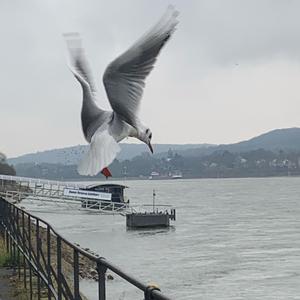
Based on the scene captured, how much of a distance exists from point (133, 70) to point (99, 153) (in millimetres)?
274

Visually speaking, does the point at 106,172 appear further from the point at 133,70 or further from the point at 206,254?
the point at 206,254

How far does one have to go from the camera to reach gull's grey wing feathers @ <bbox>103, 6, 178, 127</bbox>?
188 cm

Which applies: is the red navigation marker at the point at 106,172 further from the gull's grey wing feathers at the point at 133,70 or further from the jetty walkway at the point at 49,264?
the jetty walkway at the point at 49,264

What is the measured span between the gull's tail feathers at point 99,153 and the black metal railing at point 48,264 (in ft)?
1.64

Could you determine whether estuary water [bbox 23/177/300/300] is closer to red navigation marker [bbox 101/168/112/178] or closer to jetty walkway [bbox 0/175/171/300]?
jetty walkway [bbox 0/175/171/300]

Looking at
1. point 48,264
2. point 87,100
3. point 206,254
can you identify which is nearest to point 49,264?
point 48,264

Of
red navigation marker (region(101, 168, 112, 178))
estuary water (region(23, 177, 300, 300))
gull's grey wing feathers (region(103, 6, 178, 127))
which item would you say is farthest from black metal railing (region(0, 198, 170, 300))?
estuary water (region(23, 177, 300, 300))

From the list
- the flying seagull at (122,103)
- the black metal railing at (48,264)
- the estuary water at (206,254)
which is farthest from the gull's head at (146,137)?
the estuary water at (206,254)

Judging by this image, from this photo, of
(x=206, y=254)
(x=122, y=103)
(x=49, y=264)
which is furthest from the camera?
(x=206, y=254)

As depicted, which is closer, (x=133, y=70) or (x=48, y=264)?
(x=133, y=70)

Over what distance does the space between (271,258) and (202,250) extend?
21.1 ft

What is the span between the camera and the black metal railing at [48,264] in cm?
381

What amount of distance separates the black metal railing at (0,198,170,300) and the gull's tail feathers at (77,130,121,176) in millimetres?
499

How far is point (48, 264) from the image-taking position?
8.34m
